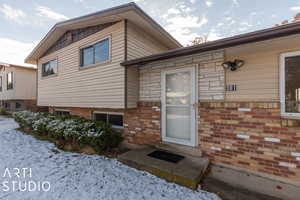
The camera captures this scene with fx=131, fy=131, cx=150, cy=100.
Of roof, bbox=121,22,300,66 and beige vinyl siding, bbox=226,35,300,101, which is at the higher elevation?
roof, bbox=121,22,300,66

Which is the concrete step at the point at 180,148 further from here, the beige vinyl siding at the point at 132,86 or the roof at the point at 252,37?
the roof at the point at 252,37

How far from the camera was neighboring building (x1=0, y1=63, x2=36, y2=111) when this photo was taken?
39.6 ft

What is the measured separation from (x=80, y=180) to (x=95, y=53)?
14.2ft

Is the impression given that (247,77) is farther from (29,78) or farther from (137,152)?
(29,78)

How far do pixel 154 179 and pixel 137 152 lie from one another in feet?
→ 3.54

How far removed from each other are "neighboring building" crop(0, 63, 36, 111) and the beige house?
10.4m

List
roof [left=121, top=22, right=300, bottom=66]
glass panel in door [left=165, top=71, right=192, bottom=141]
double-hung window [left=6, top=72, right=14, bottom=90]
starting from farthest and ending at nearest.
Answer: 1. double-hung window [left=6, top=72, right=14, bottom=90]
2. glass panel in door [left=165, top=71, right=192, bottom=141]
3. roof [left=121, top=22, right=300, bottom=66]

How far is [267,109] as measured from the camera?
2.66 metres

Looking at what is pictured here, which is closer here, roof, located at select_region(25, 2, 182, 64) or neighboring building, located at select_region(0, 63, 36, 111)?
roof, located at select_region(25, 2, 182, 64)

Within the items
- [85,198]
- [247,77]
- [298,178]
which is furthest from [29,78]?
[298,178]

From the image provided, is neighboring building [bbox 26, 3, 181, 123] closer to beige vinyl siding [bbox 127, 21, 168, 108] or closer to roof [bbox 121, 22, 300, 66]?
beige vinyl siding [bbox 127, 21, 168, 108]

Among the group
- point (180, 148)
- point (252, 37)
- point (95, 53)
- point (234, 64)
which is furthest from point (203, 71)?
point (95, 53)

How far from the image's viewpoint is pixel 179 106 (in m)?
3.75

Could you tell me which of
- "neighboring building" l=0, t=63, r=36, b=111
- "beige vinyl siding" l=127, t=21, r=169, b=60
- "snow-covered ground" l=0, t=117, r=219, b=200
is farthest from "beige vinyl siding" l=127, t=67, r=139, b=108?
"neighboring building" l=0, t=63, r=36, b=111
